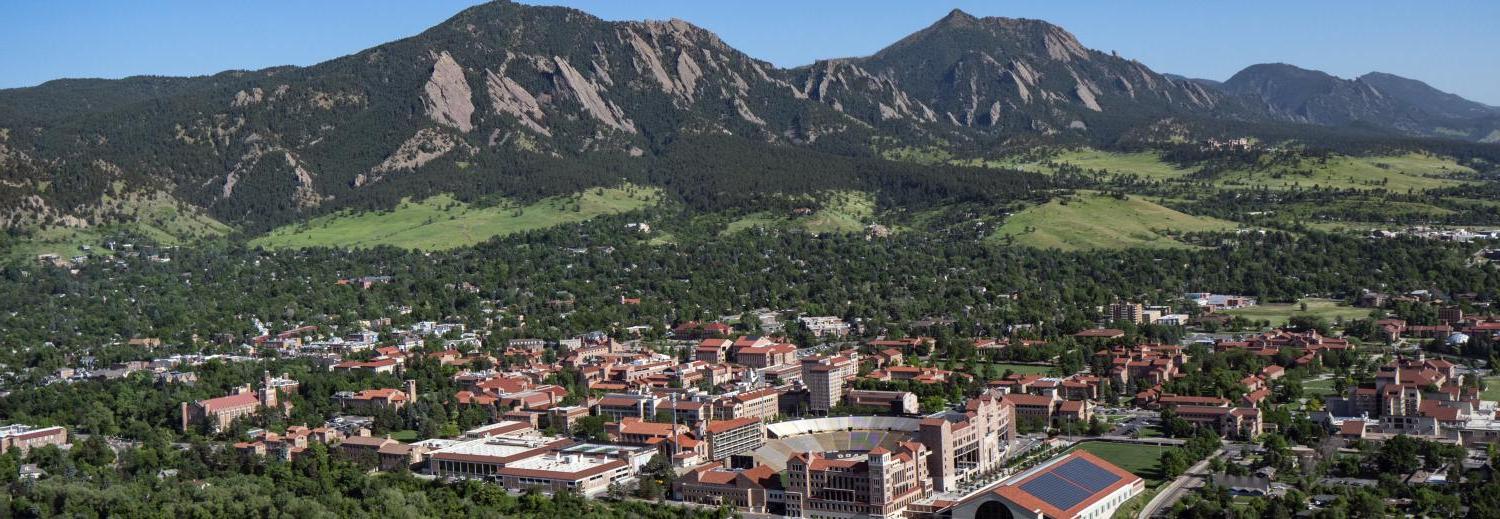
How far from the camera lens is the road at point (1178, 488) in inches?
2427

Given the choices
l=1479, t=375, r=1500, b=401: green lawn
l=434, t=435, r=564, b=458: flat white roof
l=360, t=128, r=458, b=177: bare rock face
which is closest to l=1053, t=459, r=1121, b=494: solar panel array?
l=434, t=435, r=564, b=458: flat white roof

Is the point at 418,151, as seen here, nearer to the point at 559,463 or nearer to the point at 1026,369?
Answer: the point at 1026,369

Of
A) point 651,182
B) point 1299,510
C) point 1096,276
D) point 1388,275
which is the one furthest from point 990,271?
point 1299,510

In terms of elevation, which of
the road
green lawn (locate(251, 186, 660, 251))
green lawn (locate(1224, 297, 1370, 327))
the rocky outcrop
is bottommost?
the road

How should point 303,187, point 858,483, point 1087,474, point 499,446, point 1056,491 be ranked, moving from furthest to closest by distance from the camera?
point 303,187 < point 499,446 < point 858,483 < point 1087,474 < point 1056,491

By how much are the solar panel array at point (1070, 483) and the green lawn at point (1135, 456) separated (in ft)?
12.5

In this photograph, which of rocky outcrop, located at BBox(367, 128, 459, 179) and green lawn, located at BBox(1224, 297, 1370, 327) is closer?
green lawn, located at BBox(1224, 297, 1370, 327)

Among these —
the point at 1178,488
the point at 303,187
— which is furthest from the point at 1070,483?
the point at 303,187

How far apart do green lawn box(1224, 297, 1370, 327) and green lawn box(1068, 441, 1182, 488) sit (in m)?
39.9

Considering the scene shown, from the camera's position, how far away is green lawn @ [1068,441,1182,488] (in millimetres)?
67625

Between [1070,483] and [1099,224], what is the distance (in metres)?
99.5

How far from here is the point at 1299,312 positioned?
378ft

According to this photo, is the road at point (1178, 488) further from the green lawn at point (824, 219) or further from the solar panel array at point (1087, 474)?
the green lawn at point (824, 219)

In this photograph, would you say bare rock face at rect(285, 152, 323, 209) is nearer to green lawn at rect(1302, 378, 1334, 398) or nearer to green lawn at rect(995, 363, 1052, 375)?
green lawn at rect(995, 363, 1052, 375)
